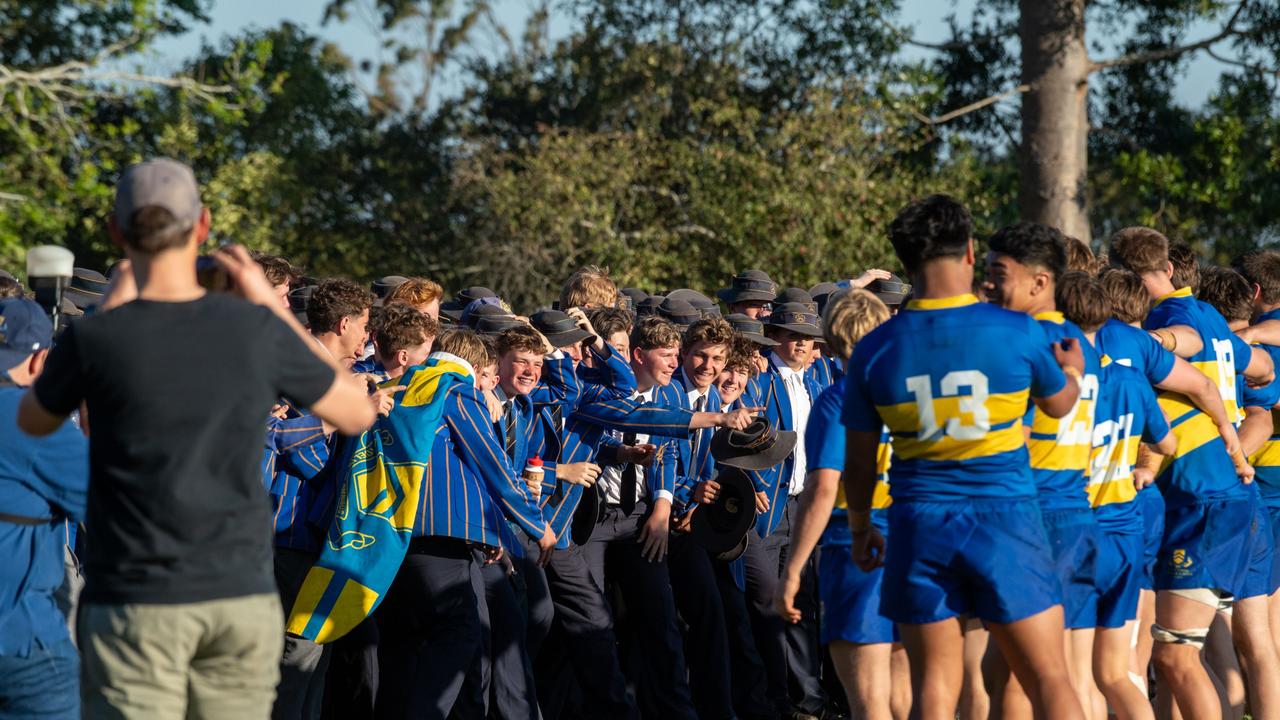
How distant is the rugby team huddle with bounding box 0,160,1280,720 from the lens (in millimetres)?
3617

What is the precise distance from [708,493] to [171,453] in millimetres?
4560

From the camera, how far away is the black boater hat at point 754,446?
7.45m

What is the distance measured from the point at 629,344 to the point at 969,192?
42.2ft

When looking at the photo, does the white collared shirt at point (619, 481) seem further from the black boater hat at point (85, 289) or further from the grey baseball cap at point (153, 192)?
the grey baseball cap at point (153, 192)

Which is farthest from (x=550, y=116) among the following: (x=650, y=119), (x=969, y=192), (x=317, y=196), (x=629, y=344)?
(x=629, y=344)

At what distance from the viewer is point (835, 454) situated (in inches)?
207

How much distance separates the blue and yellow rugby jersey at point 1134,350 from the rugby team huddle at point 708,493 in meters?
0.02

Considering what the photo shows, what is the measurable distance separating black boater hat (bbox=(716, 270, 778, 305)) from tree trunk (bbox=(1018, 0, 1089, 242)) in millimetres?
7419

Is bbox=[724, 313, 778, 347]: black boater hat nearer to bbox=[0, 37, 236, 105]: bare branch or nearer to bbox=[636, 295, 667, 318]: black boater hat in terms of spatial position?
bbox=[636, 295, 667, 318]: black boater hat

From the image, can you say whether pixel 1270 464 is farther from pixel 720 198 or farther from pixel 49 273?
pixel 720 198

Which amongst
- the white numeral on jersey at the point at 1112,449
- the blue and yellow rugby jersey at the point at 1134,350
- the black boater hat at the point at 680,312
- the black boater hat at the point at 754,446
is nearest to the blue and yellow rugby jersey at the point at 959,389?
the white numeral on jersey at the point at 1112,449

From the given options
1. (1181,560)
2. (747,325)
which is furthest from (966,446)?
(747,325)

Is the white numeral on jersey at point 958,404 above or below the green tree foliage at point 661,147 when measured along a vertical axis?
below

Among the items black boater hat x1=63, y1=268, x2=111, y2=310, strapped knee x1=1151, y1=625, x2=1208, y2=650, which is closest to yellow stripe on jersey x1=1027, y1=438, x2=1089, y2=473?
strapped knee x1=1151, y1=625, x2=1208, y2=650
